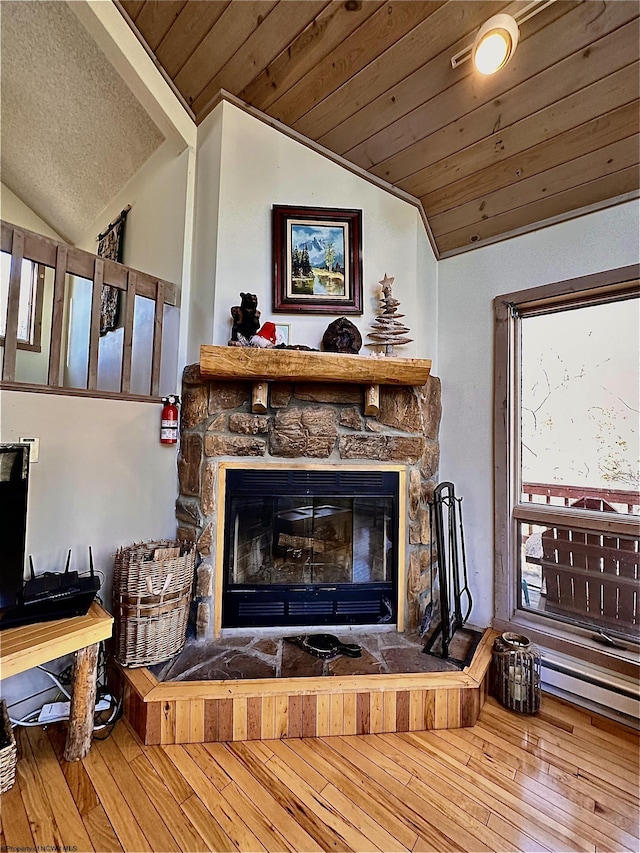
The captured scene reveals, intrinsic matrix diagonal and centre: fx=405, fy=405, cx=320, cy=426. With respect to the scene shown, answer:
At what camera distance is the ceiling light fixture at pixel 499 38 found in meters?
1.40

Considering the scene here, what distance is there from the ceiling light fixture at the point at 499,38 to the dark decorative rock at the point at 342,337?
3.61 ft

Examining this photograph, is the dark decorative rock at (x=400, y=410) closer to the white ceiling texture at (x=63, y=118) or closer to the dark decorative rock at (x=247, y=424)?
the dark decorative rock at (x=247, y=424)

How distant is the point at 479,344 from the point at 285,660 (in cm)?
194

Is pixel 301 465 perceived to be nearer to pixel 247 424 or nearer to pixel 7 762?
pixel 247 424

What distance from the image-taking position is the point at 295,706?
1646 mm

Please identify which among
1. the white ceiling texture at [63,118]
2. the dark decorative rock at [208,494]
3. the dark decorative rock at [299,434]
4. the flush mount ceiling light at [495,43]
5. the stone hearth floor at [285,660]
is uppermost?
the white ceiling texture at [63,118]

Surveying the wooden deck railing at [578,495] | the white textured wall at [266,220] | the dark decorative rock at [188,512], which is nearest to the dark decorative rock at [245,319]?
the white textured wall at [266,220]

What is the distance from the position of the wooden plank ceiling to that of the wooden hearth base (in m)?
2.32

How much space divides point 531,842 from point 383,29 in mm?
2995

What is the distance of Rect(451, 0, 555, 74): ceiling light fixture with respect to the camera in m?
1.40

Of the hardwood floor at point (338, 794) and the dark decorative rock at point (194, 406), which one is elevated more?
the dark decorative rock at point (194, 406)

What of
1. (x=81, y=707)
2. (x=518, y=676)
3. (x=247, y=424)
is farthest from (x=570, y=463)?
(x=81, y=707)

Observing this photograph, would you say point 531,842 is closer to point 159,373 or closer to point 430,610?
point 430,610

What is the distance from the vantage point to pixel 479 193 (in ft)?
7.13
